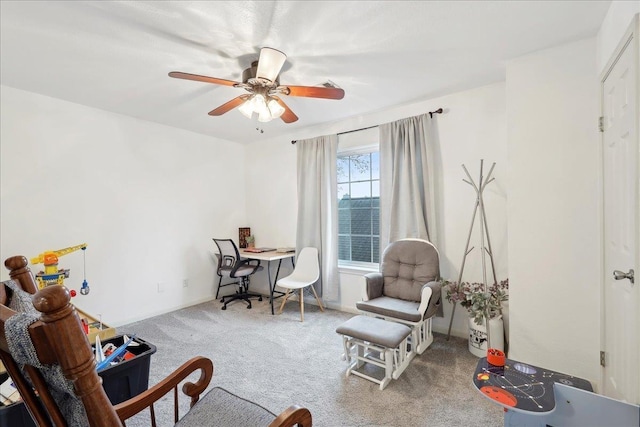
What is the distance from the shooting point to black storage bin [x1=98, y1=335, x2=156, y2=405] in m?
1.33

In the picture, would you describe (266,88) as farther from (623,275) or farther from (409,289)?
(623,275)

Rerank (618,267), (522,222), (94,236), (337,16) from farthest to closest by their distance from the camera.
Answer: (94,236) < (522,222) < (337,16) < (618,267)

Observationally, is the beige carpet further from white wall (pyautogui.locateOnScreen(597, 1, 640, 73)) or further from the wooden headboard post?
white wall (pyautogui.locateOnScreen(597, 1, 640, 73))

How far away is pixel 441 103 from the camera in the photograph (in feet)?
9.94

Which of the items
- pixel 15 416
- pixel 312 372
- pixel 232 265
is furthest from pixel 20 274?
pixel 232 265

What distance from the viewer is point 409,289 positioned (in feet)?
9.16

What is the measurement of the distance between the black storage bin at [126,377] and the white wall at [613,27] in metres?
2.91

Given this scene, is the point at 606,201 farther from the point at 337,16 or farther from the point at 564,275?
the point at 337,16

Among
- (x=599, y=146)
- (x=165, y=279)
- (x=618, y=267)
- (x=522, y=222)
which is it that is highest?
(x=599, y=146)

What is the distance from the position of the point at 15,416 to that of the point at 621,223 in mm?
3003

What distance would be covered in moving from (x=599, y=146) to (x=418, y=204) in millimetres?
1425

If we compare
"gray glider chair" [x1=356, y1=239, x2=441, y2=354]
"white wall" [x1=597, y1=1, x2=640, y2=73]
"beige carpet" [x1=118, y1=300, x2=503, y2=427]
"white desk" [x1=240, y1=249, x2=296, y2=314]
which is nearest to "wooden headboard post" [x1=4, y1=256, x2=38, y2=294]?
"beige carpet" [x1=118, y1=300, x2=503, y2=427]

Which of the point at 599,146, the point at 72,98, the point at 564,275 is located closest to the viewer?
the point at 599,146

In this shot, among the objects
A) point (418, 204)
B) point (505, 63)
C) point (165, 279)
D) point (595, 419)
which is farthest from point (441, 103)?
point (165, 279)
